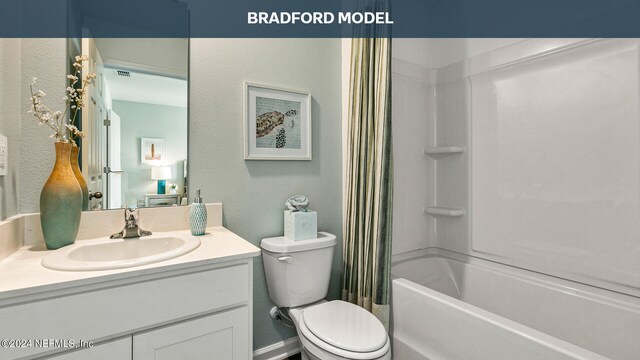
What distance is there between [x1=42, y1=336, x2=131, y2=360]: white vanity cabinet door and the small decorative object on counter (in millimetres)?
849

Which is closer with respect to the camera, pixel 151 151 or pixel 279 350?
pixel 151 151

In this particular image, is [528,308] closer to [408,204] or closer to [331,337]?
[408,204]

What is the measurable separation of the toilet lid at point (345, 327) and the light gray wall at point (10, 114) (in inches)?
48.3

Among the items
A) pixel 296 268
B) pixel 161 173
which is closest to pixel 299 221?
pixel 296 268

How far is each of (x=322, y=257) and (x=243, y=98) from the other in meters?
0.95

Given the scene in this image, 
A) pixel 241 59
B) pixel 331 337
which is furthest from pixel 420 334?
pixel 241 59

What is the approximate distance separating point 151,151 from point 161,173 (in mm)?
111

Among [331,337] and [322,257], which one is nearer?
[331,337]

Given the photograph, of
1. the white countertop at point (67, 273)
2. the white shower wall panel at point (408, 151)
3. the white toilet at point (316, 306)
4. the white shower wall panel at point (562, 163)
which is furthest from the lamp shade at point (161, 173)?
the white shower wall panel at point (562, 163)

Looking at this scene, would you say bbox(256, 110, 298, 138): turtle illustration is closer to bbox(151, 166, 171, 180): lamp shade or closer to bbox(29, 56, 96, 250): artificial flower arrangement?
bbox(151, 166, 171, 180): lamp shade

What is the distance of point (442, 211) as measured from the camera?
217cm

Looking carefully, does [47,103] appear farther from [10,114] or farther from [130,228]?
[130,228]

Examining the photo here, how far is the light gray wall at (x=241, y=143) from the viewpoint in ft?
5.05

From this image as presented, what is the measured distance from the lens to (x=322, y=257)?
5.32 feet
